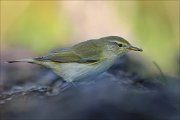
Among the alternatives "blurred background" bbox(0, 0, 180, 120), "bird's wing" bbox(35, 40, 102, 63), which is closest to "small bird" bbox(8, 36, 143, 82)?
"bird's wing" bbox(35, 40, 102, 63)

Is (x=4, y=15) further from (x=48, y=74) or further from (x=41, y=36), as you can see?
(x=48, y=74)

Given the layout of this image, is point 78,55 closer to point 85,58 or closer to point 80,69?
point 85,58

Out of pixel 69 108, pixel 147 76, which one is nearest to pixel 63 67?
pixel 147 76

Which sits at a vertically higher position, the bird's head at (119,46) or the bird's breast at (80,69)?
the bird's head at (119,46)

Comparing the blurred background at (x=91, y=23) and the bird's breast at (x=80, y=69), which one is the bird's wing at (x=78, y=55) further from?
the blurred background at (x=91, y=23)

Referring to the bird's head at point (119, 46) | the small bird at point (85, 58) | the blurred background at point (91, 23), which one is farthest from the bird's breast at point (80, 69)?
the blurred background at point (91, 23)

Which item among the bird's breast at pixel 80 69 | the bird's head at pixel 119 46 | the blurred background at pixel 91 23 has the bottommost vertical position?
the bird's breast at pixel 80 69
